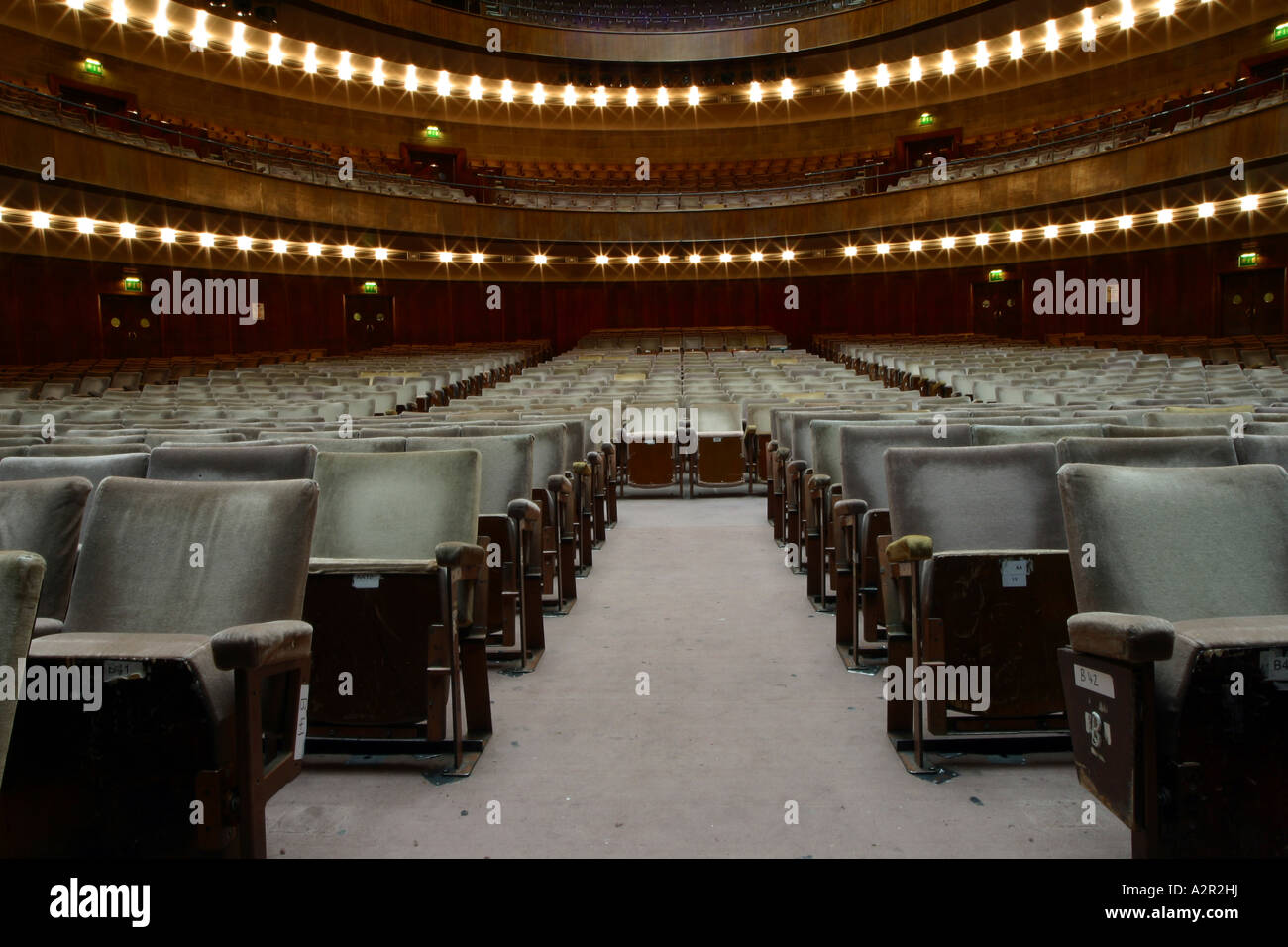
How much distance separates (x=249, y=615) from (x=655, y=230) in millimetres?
17653

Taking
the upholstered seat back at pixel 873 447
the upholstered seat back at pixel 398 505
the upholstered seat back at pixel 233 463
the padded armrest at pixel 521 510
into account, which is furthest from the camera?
the upholstered seat back at pixel 873 447

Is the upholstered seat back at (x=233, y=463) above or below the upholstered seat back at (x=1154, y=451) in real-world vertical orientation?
above

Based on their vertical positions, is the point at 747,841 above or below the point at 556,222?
below

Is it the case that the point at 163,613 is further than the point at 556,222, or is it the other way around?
the point at 556,222

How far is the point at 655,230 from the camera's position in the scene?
60.7ft

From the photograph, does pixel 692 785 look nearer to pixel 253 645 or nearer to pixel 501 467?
pixel 253 645

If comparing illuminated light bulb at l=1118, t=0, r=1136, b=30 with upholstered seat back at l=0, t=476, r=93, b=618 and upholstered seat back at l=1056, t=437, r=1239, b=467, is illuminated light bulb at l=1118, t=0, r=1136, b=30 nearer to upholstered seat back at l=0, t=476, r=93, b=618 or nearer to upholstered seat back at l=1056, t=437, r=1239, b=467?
upholstered seat back at l=1056, t=437, r=1239, b=467

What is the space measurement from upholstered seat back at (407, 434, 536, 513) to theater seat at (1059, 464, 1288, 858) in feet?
6.76

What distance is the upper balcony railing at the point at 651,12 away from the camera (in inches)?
752

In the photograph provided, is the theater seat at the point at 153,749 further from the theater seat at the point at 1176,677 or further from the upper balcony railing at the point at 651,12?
the upper balcony railing at the point at 651,12
